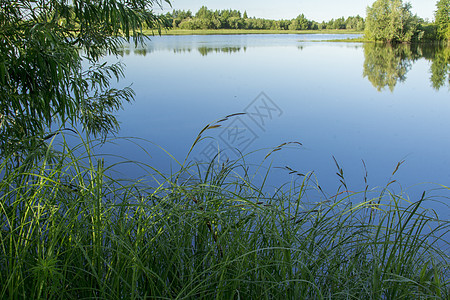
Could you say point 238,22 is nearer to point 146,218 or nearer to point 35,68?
point 35,68

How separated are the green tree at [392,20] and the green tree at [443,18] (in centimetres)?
120

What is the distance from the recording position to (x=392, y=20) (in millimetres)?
20422

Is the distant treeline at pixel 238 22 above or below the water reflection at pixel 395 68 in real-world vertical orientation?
above

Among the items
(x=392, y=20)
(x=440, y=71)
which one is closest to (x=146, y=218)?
(x=440, y=71)

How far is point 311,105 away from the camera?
7969 mm

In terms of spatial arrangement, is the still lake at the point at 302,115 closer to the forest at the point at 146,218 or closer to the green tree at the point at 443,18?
the forest at the point at 146,218

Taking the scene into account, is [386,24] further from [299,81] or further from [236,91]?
[236,91]

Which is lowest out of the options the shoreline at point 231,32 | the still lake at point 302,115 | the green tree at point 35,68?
the still lake at point 302,115

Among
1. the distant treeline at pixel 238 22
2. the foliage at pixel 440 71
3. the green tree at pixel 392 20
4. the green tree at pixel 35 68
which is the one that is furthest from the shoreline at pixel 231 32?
the green tree at pixel 35 68

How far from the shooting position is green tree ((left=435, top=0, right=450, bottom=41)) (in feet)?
66.7

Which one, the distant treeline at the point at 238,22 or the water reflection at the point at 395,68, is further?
the distant treeline at the point at 238,22

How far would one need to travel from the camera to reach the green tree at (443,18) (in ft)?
66.7

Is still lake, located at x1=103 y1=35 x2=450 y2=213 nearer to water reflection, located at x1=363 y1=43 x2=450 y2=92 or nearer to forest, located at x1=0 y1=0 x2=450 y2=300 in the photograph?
water reflection, located at x1=363 y1=43 x2=450 y2=92

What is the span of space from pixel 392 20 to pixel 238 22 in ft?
27.8
